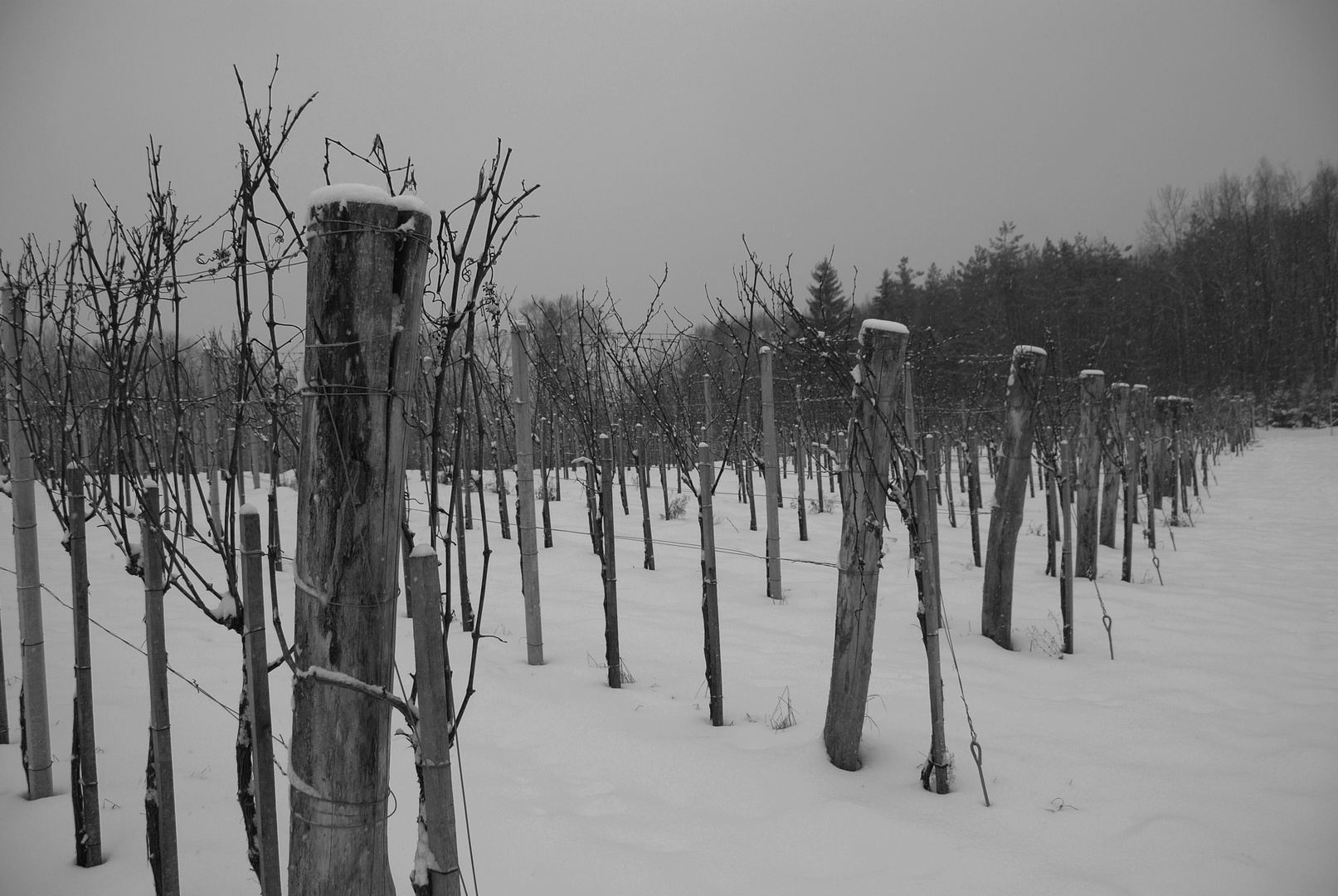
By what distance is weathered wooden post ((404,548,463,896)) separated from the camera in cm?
153

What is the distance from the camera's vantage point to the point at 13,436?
3.40 metres

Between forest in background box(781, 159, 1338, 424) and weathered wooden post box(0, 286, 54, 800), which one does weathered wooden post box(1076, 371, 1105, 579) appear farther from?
forest in background box(781, 159, 1338, 424)

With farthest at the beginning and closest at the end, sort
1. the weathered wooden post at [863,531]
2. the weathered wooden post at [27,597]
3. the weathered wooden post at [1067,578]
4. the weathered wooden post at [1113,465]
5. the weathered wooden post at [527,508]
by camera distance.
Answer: the weathered wooden post at [1113,465] → the weathered wooden post at [1067,578] → the weathered wooden post at [527,508] → the weathered wooden post at [863,531] → the weathered wooden post at [27,597]

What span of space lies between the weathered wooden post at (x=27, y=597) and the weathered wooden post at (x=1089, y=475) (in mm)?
9179

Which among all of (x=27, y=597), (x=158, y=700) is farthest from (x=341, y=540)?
(x=27, y=597)

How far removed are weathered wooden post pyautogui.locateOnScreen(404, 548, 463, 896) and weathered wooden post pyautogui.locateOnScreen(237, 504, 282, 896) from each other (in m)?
0.74

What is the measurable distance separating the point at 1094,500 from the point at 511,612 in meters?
6.88

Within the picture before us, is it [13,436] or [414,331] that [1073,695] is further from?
[13,436]

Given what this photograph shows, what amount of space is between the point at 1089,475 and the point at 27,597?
32.1 feet

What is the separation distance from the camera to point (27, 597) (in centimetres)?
336

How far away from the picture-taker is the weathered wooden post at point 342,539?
157 cm

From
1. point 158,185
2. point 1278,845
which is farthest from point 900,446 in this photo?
point 158,185

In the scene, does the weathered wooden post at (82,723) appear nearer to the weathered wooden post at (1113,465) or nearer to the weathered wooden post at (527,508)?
the weathered wooden post at (527,508)

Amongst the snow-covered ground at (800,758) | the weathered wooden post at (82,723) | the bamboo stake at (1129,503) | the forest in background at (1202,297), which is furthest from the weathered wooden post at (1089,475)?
the forest in background at (1202,297)
